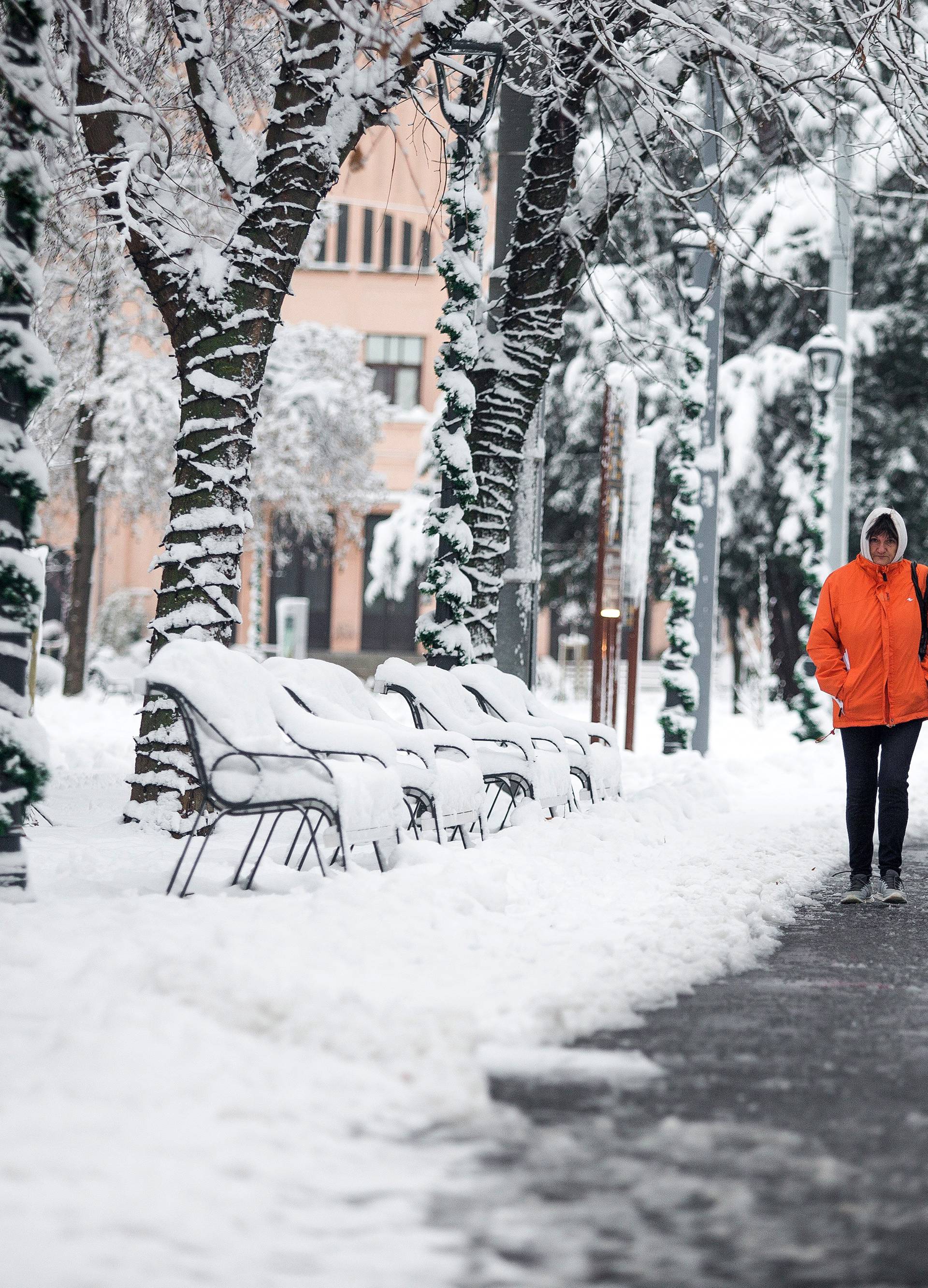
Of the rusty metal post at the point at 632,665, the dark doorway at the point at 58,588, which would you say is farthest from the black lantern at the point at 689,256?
the dark doorway at the point at 58,588

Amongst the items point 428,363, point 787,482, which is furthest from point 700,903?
point 428,363

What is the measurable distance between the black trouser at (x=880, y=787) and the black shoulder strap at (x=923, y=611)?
0.36 m

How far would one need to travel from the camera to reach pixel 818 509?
2092 cm

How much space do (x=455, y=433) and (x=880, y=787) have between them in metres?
4.51

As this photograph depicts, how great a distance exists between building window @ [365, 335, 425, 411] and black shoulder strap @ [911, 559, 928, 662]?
40164 mm

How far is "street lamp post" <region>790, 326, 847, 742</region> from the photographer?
20031mm

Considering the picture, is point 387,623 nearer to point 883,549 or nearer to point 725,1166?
point 883,549

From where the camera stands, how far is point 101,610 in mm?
36625

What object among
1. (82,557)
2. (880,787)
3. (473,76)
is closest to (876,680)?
(880,787)

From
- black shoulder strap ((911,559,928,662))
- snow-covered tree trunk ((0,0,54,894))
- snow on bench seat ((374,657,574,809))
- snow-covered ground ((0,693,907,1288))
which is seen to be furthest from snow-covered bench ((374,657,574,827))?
snow-covered tree trunk ((0,0,54,894))

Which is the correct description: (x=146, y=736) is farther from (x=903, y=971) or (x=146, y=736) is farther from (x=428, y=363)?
(x=428, y=363)

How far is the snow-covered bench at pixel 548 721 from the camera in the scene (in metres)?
10.8

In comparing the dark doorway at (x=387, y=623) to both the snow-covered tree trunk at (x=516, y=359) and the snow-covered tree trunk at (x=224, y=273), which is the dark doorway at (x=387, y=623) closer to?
the snow-covered tree trunk at (x=516, y=359)

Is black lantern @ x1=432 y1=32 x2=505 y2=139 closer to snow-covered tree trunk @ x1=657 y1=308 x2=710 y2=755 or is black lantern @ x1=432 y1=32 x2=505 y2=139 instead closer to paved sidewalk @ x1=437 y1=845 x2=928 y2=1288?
snow-covered tree trunk @ x1=657 y1=308 x2=710 y2=755
